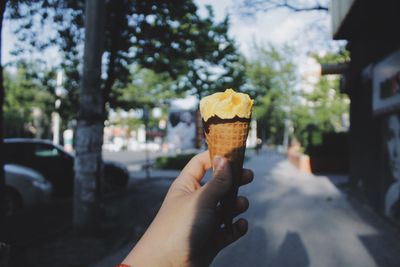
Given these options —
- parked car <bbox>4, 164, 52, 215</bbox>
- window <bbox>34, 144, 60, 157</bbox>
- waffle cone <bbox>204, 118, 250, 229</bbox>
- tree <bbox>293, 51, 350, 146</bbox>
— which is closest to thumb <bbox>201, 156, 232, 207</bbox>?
waffle cone <bbox>204, 118, 250, 229</bbox>

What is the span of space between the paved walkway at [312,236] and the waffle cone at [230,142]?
3.49 m

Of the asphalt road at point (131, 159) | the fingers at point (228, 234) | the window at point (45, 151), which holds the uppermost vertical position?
the fingers at point (228, 234)

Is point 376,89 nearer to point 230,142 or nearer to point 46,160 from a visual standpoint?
point 230,142

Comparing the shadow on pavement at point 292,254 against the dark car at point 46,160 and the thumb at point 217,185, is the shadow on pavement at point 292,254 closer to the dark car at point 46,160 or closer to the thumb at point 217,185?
the thumb at point 217,185

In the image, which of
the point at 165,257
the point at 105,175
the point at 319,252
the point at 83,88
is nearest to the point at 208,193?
the point at 165,257

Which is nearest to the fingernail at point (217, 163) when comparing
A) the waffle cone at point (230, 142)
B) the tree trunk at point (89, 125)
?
the waffle cone at point (230, 142)

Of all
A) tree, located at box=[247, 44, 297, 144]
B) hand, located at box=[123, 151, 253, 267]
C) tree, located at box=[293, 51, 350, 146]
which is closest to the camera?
hand, located at box=[123, 151, 253, 267]

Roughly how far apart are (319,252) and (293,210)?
353 centimetres

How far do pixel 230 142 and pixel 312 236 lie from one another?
5.38 meters

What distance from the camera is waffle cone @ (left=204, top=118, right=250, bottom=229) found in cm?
227

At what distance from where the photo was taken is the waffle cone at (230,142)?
7.43 ft

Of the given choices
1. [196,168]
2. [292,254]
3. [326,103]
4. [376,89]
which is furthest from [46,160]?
[326,103]

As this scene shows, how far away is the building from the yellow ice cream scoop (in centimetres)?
502

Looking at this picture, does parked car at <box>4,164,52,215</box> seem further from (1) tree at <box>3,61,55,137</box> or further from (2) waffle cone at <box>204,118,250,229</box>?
(1) tree at <box>3,61,55,137</box>
